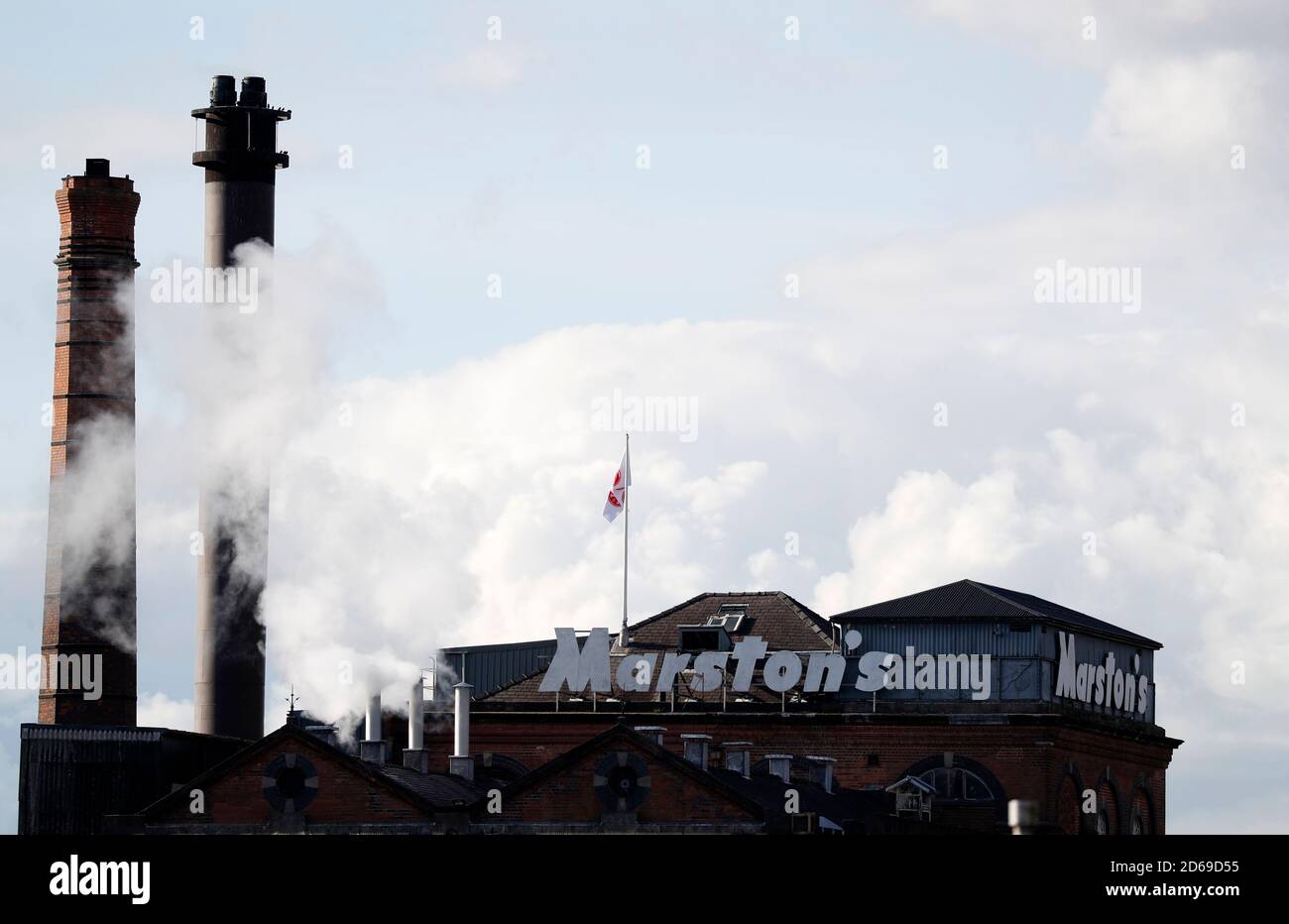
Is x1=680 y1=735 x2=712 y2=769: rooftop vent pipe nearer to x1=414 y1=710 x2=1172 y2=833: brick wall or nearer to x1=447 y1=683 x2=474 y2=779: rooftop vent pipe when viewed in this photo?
x1=447 y1=683 x2=474 y2=779: rooftop vent pipe

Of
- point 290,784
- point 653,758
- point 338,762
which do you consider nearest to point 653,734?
point 653,758

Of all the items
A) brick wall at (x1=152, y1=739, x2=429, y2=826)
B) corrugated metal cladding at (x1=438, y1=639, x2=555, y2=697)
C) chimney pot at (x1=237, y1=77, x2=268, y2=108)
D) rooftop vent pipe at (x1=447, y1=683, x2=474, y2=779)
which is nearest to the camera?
brick wall at (x1=152, y1=739, x2=429, y2=826)

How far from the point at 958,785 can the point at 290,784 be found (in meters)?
23.7

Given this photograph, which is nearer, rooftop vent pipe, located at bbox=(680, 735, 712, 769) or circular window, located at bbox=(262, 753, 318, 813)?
circular window, located at bbox=(262, 753, 318, 813)

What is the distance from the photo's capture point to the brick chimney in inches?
3275

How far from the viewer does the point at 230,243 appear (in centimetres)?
8875

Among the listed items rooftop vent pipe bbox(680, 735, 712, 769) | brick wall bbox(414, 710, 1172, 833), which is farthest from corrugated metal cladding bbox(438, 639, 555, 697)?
rooftop vent pipe bbox(680, 735, 712, 769)

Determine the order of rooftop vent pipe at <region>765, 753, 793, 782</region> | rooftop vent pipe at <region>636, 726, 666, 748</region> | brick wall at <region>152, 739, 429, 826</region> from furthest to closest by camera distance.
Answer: rooftop vent pipe at <region>765, 753, 793, 782</region> → rooftop vent pipe at <region>636, 726, 666, 748</region> → brick wall at <region>152, 739, 429, 826</region>

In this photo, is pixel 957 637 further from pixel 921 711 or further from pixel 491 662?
pixel 491 662

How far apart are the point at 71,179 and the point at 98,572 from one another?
12.7 metres

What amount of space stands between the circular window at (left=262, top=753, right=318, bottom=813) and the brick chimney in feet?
44.1

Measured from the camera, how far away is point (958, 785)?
84.1 metres
